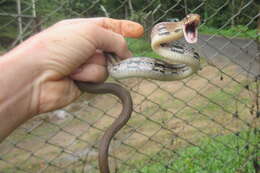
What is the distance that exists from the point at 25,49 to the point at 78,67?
0.25 meters

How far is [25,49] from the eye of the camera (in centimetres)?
139

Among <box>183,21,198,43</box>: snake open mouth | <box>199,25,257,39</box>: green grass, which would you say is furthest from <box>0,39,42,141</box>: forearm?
<box>199,25,257,39</box>: green grass

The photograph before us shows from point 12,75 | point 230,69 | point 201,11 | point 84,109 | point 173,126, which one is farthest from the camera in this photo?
point 230,69

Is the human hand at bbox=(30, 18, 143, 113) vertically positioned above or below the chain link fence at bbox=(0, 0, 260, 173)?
above

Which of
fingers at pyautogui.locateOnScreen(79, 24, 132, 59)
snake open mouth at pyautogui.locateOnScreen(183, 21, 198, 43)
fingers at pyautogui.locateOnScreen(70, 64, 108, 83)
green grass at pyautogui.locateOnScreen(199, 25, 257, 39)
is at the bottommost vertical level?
green grass at pyautogui.locateOnScreen(199, 25, 257, 39)

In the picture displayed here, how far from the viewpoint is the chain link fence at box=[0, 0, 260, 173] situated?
8.04 ft

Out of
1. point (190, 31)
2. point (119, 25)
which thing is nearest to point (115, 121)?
point (119, 25)

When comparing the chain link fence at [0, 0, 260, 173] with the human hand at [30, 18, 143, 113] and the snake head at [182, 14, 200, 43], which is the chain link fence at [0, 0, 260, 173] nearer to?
the snake head at [182, 14, 200, 43]

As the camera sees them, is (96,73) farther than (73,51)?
Yes

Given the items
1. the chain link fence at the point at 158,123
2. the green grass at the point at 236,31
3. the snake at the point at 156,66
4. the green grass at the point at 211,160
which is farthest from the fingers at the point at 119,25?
the green grass at the point at 211,160

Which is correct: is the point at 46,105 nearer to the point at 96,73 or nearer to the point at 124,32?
the point at 96,73

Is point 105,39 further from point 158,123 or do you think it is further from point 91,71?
point 158,123

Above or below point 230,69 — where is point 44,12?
above

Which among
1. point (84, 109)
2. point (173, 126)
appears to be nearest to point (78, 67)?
point (173, 126)
